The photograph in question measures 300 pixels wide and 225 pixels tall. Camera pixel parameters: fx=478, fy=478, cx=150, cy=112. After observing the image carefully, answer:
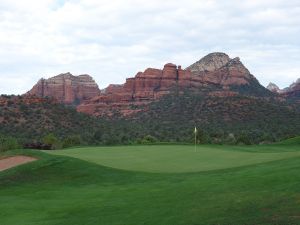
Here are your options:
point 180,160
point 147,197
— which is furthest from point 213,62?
point 147,197

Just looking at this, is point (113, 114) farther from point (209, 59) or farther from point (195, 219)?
point (195, 219)

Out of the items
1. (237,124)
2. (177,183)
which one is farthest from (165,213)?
(237,124)

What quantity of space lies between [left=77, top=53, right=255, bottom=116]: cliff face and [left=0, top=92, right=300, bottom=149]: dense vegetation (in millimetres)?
27569

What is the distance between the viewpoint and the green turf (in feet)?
38.2

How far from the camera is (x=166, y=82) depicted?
15538 centimetres

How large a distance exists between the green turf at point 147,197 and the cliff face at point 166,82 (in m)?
106

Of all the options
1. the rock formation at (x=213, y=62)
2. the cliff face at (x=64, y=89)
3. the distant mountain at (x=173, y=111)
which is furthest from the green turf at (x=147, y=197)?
the cliff face at (x=64, y=89)

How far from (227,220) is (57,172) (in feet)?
42.9

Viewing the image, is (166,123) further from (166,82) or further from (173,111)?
(166,82)

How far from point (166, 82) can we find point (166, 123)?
63780mm

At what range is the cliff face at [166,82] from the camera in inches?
5549

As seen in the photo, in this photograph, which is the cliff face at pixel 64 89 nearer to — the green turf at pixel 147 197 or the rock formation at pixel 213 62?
the rock formation at pixel 213 62

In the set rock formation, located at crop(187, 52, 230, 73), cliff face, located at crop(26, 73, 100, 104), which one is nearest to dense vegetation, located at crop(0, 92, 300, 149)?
rock formation, located at crop(187, 52, 230, 73)

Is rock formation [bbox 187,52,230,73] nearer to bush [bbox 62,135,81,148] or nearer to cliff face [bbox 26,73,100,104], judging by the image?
cliff face [bbox 26,73,100,104]
